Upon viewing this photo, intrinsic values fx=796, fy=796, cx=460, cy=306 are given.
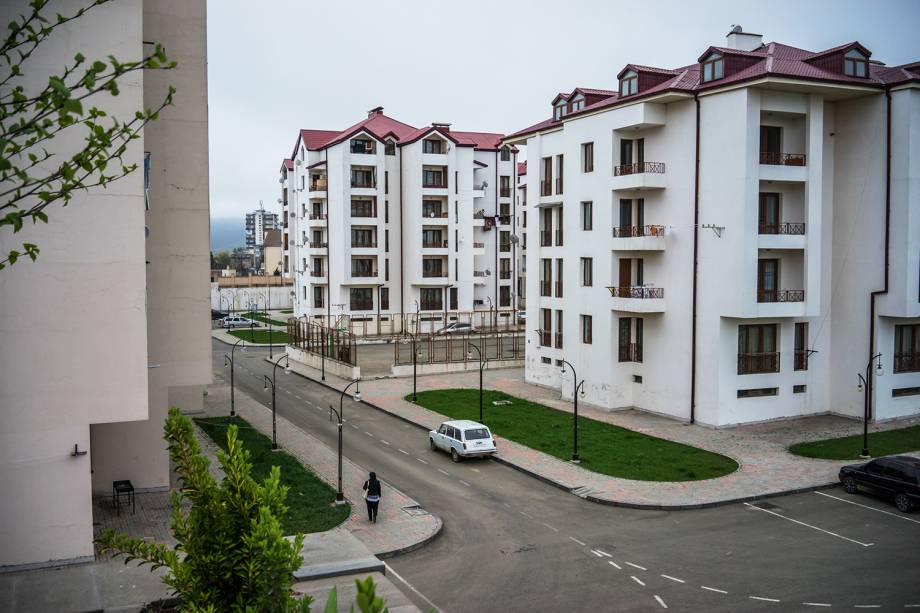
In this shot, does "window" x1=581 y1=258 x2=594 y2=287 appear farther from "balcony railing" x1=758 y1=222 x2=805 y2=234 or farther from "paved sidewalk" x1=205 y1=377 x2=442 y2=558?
"paved sidewalk" x1=205 y1=377 x2=442 y2=558

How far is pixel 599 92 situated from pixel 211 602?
37.5m

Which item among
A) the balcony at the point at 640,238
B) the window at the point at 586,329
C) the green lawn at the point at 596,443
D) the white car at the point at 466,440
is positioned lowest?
the green lawn at the point at 596,443

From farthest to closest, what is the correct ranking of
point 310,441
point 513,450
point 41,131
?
point 310,441 < point 513,450 < point 41,131

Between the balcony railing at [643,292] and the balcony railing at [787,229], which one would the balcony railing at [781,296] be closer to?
the balcony railing at [787,229]

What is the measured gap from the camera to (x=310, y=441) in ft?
108

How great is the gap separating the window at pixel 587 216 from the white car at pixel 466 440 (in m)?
13.5

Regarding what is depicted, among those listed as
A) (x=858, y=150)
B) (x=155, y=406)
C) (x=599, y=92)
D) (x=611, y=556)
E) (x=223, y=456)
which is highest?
(x=599, y=92)

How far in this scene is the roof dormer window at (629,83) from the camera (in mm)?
36344

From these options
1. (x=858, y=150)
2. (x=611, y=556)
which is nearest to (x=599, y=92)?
(x=858, y=150)

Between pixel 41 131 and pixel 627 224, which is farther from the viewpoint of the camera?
pixel 627 224

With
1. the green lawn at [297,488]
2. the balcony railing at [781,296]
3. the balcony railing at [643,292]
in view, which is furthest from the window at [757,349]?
the green lawn at [297,488]

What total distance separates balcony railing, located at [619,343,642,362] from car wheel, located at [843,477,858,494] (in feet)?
42.8

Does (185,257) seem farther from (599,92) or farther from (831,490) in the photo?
(599,92)

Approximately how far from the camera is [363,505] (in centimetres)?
2436
